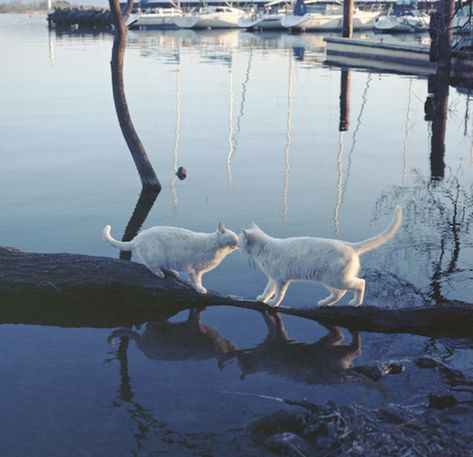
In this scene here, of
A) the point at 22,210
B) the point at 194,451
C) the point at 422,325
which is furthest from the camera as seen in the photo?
the point at 22,210

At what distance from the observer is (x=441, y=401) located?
688cm

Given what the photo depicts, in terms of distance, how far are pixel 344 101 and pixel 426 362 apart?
21.8 m

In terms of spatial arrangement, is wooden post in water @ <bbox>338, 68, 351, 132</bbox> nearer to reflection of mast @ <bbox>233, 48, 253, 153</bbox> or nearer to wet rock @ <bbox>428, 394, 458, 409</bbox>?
reflection of mast @ <bbox>233, 48, 253, 153</bbox>

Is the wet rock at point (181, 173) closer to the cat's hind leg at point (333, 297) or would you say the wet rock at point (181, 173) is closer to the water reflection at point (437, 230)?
the water reflection at point (437, 230)

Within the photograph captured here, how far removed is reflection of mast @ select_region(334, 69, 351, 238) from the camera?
46.2 ft

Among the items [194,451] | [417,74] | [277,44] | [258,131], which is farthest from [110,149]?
[277,44]

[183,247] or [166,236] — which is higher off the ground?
[166,236]

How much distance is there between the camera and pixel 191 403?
23.3ft

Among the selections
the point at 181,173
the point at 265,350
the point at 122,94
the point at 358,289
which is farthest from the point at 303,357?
the point at 181,173

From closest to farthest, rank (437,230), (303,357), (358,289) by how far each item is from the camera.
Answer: (303,357), (358,289), (437,230)

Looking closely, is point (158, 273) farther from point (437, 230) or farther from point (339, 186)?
point (339, 186)

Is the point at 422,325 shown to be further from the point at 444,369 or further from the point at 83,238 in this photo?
the point at 83,238

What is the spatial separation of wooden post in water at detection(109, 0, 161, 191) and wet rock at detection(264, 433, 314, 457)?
→ 9.74 metres

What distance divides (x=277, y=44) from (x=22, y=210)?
52.5 m
